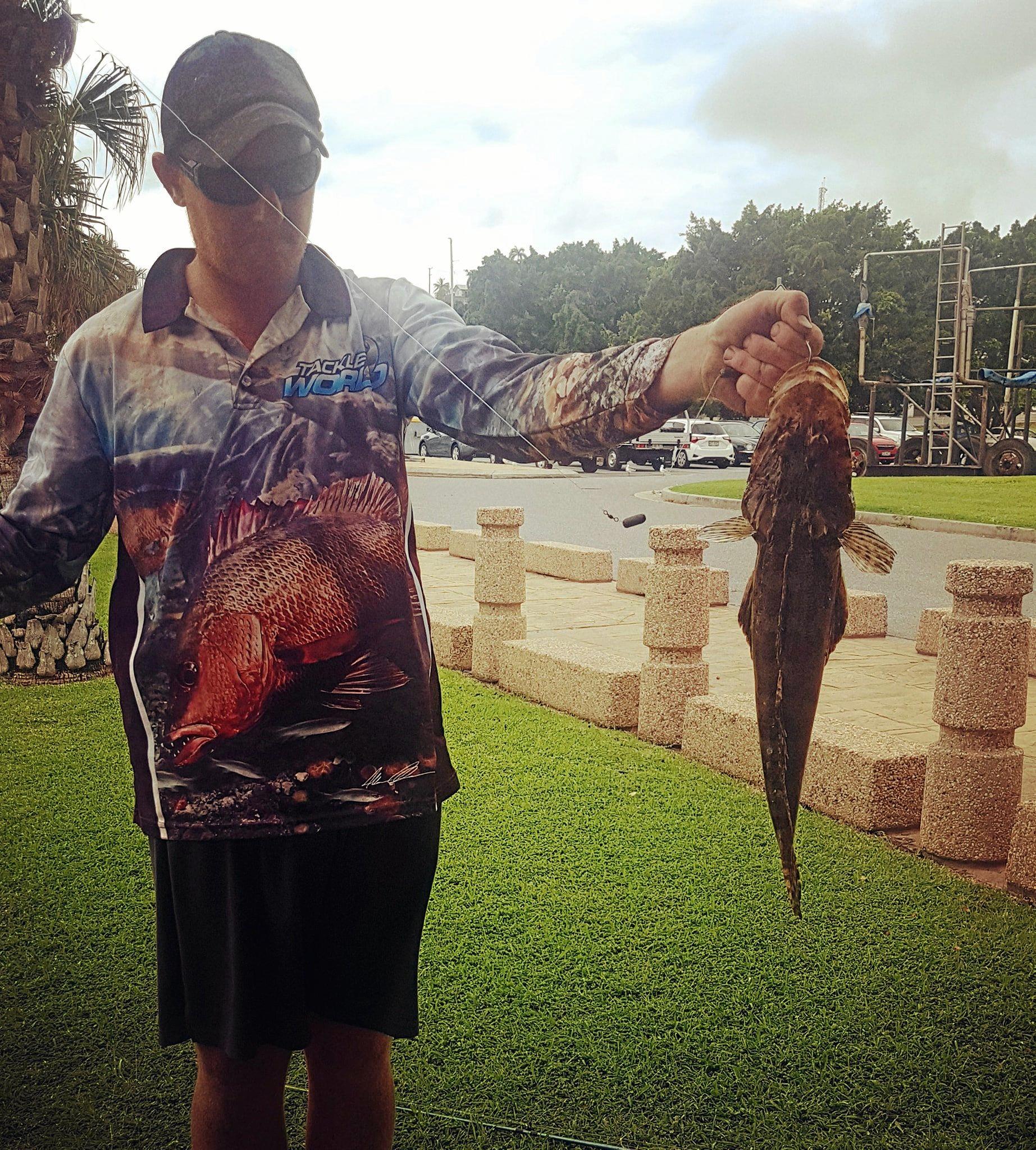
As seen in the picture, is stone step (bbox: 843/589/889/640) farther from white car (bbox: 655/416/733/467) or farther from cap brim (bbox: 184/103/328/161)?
cap brim (bbox: 184/103/328/161)

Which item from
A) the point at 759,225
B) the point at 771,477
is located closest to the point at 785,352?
the point at 771,477

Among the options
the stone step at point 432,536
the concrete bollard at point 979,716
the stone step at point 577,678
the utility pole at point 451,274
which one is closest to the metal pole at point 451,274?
the utility pole at point 451,274

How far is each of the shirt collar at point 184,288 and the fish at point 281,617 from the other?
246 millimetres

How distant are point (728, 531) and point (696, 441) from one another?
0.46 feet

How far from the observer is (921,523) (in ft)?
5.18

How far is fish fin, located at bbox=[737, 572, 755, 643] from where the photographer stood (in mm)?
1221

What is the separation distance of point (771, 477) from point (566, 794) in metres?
2.44

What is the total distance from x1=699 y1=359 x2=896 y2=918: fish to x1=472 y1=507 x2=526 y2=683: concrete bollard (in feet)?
1.49

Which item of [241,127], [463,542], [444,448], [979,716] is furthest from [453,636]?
[241,127]

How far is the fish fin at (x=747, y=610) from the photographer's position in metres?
1.22

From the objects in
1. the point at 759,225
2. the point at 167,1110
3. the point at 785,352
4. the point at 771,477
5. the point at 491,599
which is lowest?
the point at 167,1110

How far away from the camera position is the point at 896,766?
2602mm

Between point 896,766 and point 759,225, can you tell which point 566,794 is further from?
point 759,225

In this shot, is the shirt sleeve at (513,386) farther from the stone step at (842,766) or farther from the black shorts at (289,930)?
the stone step at (842,766)
